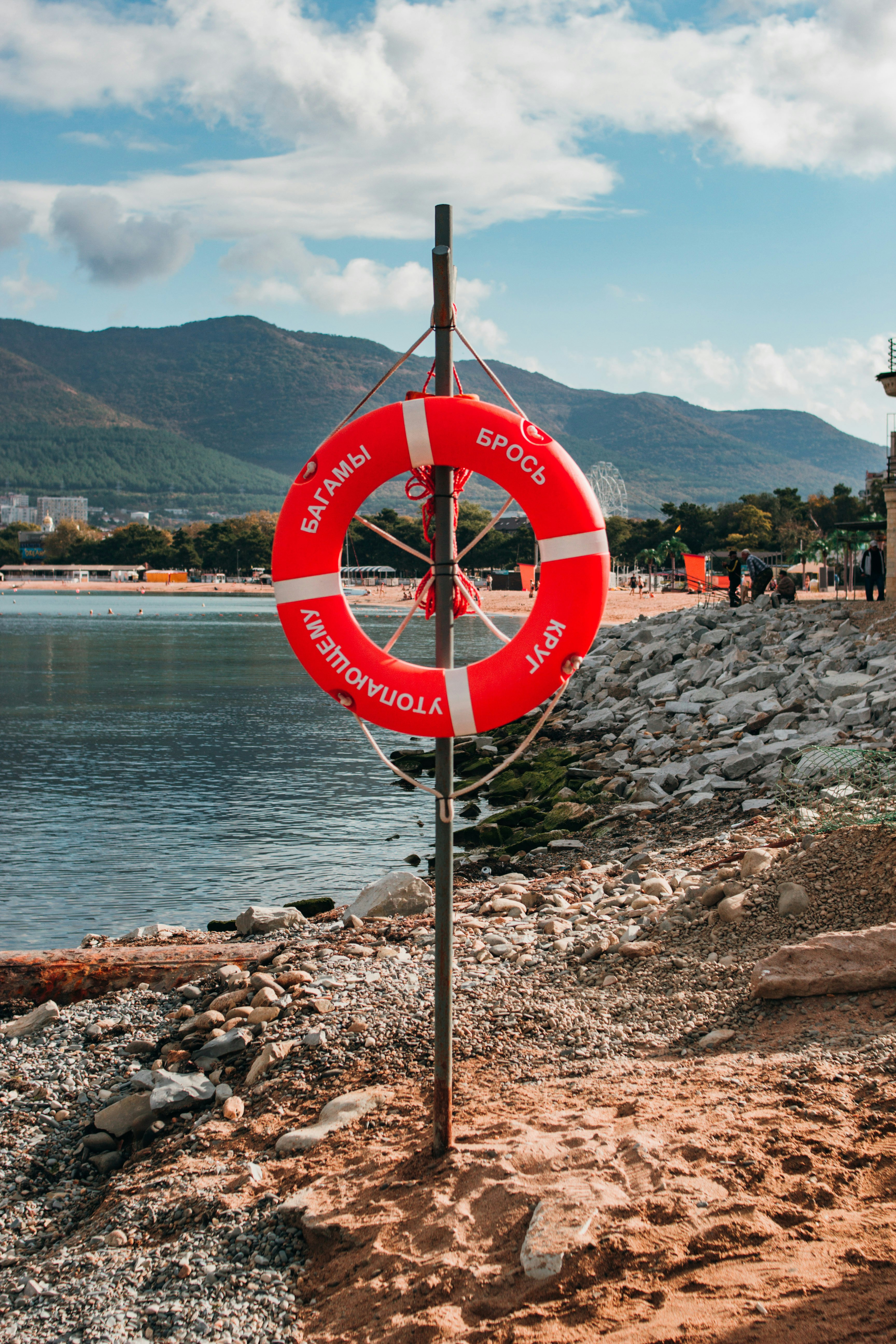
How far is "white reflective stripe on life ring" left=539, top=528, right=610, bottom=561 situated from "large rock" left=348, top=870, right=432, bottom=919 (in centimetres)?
333

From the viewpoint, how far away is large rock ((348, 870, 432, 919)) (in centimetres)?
632

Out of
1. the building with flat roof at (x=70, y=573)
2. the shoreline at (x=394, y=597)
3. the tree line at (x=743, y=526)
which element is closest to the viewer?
the shoreline at (x=394, y=597)

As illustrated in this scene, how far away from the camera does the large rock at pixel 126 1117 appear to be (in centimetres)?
404

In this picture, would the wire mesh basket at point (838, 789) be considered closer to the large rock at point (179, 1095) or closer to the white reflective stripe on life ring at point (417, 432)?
the white reflective stripe on life ring at point (417, 432)

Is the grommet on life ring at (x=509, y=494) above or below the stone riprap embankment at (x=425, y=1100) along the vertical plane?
above

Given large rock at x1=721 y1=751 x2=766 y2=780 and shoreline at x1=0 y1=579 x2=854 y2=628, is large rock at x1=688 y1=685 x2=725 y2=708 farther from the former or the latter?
large rock at x1=721 y1=751 x2=766 y2=780

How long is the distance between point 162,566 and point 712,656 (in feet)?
376

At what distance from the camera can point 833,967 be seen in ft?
13.1

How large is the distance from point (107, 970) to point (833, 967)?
12.1 ft

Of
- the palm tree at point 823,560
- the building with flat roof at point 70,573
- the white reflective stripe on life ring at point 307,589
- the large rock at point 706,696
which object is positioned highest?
the building with flat roof at point 70,573

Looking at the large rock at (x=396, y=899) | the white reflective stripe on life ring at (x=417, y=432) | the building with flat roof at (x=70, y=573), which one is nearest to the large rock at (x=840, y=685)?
the large rock at (x=396, y=899)

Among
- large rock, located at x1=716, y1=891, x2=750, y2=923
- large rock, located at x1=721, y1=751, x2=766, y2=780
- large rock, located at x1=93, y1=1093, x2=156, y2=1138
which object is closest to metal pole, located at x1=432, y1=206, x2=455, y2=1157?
large rock, located at x1=93, y1=1093, x2=156, y2=1138

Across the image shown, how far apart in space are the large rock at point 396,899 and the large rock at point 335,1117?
7.89 feet

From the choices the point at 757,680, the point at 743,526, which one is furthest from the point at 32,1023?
the point at 743,526
